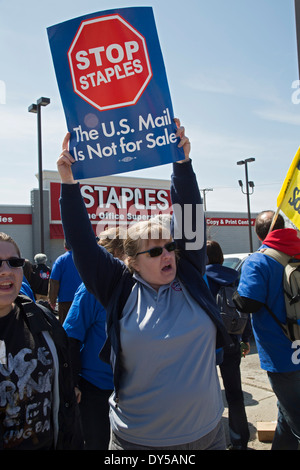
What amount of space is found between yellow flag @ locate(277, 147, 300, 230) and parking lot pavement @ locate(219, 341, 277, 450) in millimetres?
2133

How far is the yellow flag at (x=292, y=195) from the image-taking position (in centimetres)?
322

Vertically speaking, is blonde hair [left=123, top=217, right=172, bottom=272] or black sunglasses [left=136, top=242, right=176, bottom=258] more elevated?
blonde hair [left=123, top=217, right=172, bottom=272]

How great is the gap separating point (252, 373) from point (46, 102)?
982 centimetres

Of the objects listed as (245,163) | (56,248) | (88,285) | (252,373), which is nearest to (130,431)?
(88,285)

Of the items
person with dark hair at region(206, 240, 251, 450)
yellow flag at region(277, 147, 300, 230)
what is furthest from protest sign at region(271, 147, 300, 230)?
person with dark hair at region(206, 240, 251, 450)

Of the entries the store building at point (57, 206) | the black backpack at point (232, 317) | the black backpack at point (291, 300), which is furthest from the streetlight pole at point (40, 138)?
the black backpack at point (291, 300)

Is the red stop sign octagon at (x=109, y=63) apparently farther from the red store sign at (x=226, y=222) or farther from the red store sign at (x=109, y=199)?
the red store sign at (x=226, y=222)

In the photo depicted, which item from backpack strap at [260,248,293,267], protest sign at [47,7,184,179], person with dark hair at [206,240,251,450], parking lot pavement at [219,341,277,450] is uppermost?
protest sign at [47,7,184,179]

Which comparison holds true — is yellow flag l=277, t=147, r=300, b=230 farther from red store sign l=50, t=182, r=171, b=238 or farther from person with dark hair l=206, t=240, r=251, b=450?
red store sign l=50, t=182, r=171, b=238

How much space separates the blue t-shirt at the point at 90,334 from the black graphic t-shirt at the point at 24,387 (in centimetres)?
78

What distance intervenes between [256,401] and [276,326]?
2.40m

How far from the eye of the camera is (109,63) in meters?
2.38

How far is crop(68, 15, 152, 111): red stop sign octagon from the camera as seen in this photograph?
2.36 m

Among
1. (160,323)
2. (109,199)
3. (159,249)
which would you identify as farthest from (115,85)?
(109,199)
